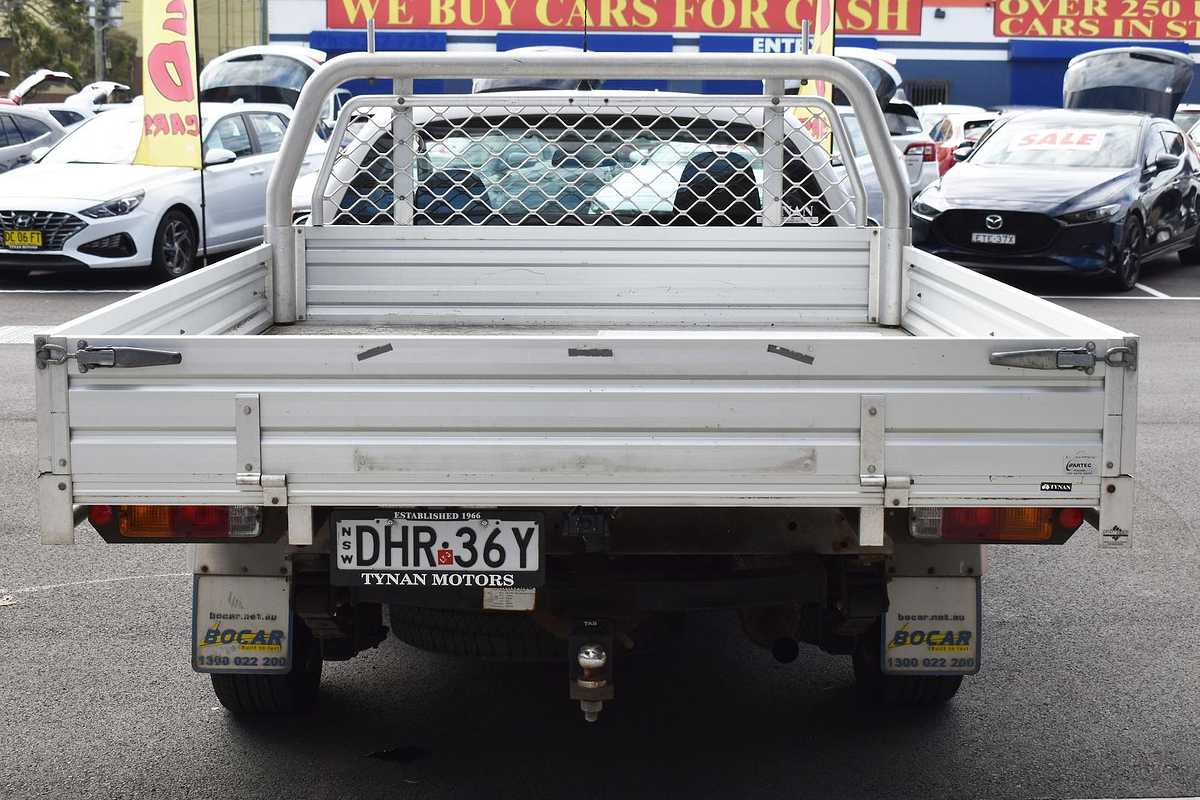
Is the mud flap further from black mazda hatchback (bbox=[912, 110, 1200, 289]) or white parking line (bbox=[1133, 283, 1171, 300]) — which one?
white parking line (bbox=[1133, 283, 1171, 300])

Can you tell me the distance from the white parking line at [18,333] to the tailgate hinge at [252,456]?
8.34 metres

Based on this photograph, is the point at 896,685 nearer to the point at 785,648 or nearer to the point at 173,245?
the point at 785,648

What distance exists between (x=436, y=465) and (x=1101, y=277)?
488 inches

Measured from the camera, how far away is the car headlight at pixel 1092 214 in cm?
1386

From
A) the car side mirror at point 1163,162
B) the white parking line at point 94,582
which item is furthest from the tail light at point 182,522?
the car side mirror at point 1163,162

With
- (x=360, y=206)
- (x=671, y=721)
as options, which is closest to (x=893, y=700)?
(x=671, y=721)

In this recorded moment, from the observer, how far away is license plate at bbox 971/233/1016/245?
45.7 ft

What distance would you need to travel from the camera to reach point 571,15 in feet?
115

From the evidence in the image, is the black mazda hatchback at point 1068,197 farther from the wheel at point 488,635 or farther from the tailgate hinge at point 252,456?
the tailgate hinge at point 252,456

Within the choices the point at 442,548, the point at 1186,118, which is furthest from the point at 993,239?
the point at 1186,118

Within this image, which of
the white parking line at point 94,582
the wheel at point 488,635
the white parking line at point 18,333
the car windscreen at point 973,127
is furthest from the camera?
the car windscreen at point 973,127

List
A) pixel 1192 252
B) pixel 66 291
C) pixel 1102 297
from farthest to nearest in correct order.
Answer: pixel 1192 252
pixel 1102 297
pixel 66 291

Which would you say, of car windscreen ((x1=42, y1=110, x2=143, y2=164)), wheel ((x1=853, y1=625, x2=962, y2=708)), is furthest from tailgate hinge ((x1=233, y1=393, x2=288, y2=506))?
car windscreen ((x1=42, y1=110, x2=143, y2=164))

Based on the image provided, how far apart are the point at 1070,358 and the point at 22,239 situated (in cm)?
1205
